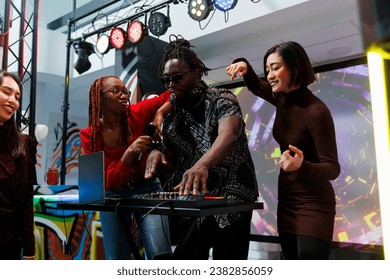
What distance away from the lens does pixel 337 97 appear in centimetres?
399

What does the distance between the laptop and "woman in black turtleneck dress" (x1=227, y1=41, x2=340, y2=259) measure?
600 mm

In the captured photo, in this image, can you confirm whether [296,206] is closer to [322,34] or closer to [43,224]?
[43,224]

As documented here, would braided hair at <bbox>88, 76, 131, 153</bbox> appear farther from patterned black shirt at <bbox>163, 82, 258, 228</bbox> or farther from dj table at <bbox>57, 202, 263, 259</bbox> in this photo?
dj table at <bbox>57, 202, 263, 259</bbox>

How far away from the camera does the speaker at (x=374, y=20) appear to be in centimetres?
66

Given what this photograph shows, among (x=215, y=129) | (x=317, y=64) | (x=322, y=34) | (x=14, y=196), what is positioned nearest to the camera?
(x=215, y=129)

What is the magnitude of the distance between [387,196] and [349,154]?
3.36m

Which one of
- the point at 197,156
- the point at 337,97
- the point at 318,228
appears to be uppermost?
the point at 337,97

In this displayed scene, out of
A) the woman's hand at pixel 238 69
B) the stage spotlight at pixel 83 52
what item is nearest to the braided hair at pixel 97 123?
the woman's hand at pixel 238 69

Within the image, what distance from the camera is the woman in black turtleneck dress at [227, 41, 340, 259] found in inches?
43.4

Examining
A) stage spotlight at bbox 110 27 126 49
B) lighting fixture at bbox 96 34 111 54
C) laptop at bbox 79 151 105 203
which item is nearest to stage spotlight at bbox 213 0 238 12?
stage spotlight at bbox 110 27 126 49

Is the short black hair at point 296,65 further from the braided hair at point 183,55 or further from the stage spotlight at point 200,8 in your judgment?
the stage spotlight at point 200,8

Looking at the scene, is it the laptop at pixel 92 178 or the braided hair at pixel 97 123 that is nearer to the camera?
the laptop at pixel 92 178

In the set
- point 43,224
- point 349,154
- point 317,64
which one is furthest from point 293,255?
point 317,64

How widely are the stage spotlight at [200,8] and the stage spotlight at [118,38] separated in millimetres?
887
